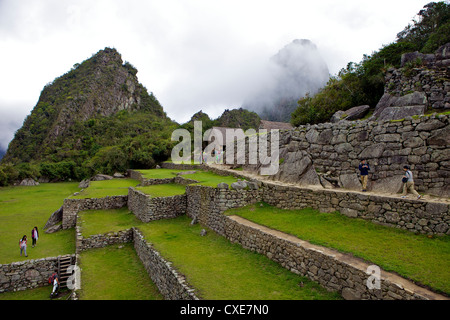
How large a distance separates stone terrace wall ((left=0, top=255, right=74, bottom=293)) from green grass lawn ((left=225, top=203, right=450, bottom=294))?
35.1 feet

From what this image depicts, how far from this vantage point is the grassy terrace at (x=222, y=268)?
646cm

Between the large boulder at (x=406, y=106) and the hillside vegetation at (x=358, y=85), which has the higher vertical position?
the hillside vegetation at (x=358, y=85)

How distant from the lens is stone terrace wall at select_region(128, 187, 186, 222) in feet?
47.0

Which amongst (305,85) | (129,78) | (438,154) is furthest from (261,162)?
(129,78)

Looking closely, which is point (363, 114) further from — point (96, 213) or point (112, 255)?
point (96, 213)

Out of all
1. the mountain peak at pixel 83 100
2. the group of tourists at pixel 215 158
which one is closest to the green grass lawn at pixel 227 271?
the group of tourists at pixel 215 158

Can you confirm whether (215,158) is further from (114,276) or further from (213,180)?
(114,276)

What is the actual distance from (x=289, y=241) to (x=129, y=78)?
10028 centimetres

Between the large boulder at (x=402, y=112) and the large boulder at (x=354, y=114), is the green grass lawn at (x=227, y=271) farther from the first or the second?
the large boulder at (x=354, y=114)

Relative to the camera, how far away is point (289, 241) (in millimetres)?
7449

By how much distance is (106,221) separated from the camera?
51.4 feet

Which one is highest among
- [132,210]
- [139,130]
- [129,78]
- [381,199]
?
[129,78]

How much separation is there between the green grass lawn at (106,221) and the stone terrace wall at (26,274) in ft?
6.74

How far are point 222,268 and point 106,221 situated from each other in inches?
420
